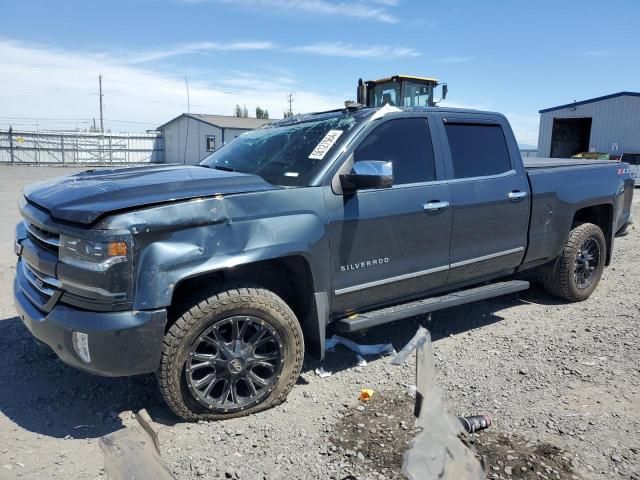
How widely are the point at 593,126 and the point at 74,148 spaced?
121ft

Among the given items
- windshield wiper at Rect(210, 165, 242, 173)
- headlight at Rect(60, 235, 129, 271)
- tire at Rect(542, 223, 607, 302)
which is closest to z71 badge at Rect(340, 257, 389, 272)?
windshield wiper at Rect(210, 165, 242, 173)

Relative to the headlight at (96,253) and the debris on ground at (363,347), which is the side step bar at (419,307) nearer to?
the debris on ground at (363,347)

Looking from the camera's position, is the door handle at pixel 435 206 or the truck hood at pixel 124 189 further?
the door handle at pixel 435 206

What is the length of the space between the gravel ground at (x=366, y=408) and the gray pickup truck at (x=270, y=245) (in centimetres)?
34

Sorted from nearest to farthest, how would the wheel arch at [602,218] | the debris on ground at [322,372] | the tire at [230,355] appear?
the tire at [230,355] → the debris on ground at [322,372] → the wheel arch at [602,218]

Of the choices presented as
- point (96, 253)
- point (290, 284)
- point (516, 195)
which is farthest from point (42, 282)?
point (516, 195)

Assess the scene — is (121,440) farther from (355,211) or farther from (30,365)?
(355,211)

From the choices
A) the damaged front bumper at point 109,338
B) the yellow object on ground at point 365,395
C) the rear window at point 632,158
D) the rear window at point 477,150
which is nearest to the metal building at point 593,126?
the rear window at point 632,158

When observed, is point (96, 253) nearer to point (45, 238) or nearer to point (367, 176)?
point (45, 238)

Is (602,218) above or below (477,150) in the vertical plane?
below

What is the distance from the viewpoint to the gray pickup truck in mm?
2875

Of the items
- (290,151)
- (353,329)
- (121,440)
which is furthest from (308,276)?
(121,440)

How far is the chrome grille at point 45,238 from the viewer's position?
10.0ft

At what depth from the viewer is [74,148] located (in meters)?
41.4
